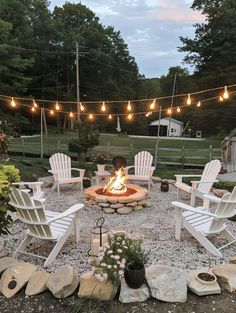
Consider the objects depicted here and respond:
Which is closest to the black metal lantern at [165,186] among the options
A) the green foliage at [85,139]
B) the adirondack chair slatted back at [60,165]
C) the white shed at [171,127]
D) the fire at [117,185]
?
the fire at [117,185]

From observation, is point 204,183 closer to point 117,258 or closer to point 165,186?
point 165,186

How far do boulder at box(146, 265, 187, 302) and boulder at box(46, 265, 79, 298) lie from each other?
64cm

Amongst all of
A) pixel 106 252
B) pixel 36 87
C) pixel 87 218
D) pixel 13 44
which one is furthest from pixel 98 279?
pixel 36 87

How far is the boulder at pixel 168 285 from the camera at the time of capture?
2.50 metres

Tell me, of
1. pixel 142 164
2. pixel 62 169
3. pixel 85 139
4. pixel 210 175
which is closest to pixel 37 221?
pixel 62 169

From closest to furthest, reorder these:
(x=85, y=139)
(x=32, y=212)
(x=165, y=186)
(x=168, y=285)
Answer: (x=168, y=285) → (x=32, y=212) → (x=165, y=186) → (x=85, y=139)

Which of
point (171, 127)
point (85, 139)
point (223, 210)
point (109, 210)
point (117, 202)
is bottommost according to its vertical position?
point (109, 210)

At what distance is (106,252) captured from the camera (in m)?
2.50

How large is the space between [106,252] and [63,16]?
3785cm

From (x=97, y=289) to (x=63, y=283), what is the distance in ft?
0.96

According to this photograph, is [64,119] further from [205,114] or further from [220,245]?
[220,245]

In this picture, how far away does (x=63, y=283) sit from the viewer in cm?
254

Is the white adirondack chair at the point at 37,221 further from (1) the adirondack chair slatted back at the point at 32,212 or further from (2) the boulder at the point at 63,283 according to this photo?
(2) the boulder at the point at 63,283

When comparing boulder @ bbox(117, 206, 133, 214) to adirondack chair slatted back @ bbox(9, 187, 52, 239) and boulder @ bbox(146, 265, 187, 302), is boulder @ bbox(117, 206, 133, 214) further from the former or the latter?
boulder @ bbox(146, 265, 187, 302)
